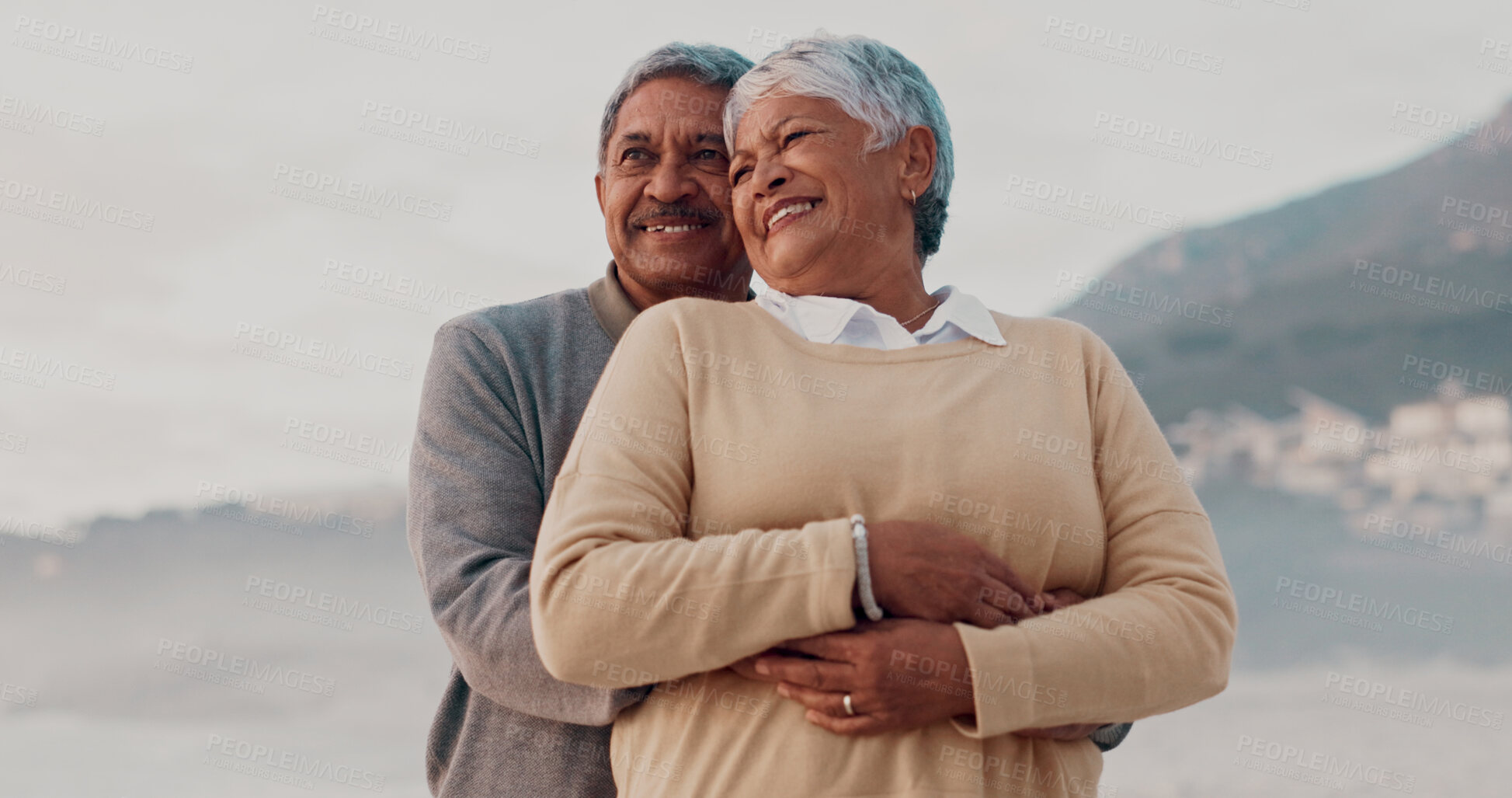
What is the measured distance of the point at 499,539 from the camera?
182 cm

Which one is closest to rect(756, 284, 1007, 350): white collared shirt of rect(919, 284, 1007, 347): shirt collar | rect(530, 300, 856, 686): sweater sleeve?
rect(919, 284, 1007, 347): shirt collar

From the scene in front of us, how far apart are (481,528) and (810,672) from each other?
694 millimetres

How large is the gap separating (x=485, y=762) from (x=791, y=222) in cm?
107

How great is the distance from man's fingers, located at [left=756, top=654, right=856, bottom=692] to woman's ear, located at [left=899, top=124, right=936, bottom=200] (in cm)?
86

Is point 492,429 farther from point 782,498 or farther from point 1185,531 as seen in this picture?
point 1185,531

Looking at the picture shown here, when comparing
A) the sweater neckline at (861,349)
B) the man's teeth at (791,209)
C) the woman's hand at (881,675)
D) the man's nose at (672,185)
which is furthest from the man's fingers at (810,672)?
the man's nose at (672,185)

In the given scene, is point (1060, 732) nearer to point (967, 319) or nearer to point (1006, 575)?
point (1006, 575)

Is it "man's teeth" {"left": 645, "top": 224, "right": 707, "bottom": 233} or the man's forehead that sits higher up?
the man's forehead

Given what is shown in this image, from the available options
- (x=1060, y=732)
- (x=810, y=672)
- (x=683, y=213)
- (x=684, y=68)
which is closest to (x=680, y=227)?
(x=683, y=213)

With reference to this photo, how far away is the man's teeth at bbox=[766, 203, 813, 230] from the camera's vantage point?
5.85 ft

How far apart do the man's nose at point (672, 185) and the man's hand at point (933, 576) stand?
40.4 inches

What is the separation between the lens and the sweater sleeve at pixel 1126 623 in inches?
55.0

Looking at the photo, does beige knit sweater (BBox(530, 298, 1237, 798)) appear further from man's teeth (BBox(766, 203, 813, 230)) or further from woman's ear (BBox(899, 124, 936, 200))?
woman's ear (BBox(899, 124, 936, 200))

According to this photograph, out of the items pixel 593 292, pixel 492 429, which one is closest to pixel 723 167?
pixel 593 292
